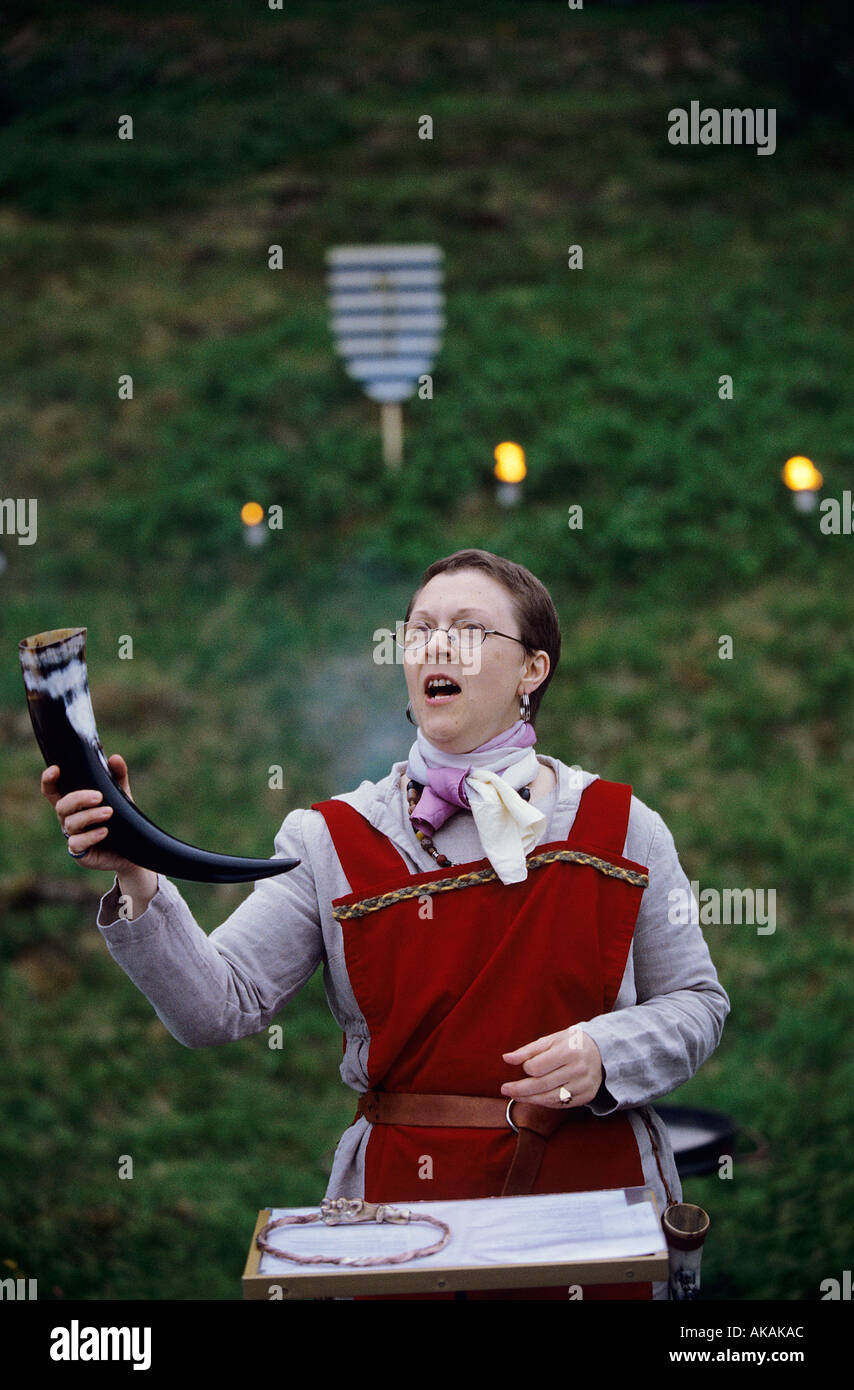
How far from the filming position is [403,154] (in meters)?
10.1

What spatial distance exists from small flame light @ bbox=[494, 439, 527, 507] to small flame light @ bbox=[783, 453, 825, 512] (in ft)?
4.68

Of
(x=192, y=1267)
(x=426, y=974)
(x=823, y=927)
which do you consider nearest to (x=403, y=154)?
(x=823, y=927)

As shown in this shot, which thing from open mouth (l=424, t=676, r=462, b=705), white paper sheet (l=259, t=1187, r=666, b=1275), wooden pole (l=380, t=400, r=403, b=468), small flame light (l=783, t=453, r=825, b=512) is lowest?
white paper sheet (l=259, t=1187, r=666, b=1275)

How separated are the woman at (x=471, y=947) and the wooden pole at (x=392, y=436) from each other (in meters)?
5.88

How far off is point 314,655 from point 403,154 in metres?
4.50

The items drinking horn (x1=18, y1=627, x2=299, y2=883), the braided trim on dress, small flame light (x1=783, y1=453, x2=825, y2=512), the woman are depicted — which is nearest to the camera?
drinking horn (x1=18, y1=627, x2=299, y2=883)

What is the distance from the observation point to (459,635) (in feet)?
7.84

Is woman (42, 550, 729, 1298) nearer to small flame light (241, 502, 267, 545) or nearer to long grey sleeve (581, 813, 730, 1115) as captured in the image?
long grey sleeve (581, 813, 730, 1115)

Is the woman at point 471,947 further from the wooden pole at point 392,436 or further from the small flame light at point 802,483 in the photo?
the wooden pole at point 392,436

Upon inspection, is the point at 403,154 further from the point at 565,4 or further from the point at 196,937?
the point at 196,937

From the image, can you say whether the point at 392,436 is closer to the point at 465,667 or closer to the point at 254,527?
the point at 254,527

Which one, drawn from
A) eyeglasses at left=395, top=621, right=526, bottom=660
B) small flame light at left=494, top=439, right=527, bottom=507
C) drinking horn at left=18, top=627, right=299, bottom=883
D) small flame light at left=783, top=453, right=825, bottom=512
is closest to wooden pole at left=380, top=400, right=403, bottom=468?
small flame light at left=494, top=439, right=527, bottom=507

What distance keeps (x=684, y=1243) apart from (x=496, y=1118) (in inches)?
13.0

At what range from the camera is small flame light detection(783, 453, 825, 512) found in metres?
7.78
